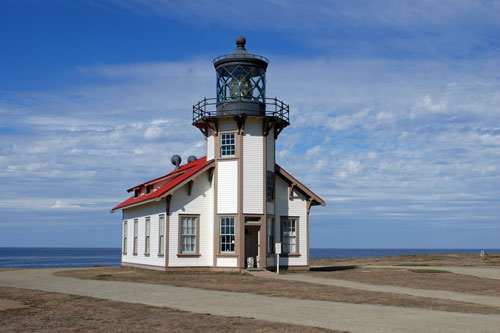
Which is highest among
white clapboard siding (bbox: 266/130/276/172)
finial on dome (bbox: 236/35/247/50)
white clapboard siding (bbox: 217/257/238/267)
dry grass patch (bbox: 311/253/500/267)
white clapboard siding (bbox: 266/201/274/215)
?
Answer: finial on dome (bbox: 236/35/247/50)

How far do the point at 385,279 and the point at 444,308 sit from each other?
9452mm

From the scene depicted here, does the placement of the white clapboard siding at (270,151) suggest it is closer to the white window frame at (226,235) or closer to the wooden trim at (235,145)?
the wooden trim at (235,145)

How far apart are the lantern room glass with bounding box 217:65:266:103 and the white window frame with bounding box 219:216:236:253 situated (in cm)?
598

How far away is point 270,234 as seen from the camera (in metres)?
28.9

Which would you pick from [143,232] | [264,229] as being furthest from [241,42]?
[143,232]

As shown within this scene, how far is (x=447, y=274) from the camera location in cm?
2606

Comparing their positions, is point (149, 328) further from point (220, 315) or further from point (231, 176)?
point (231, 176)

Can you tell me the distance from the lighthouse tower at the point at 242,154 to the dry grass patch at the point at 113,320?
12.9 meters

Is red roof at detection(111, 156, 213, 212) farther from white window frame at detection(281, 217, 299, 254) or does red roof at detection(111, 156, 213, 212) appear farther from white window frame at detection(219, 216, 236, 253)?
white window frame at detection(281, 217, 299, 254)

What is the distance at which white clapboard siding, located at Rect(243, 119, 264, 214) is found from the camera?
2761cm

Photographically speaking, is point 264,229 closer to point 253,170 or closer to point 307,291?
point 253,170

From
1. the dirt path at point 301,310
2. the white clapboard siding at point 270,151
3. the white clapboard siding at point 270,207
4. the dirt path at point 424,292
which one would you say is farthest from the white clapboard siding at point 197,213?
the dirt path at point 301,310

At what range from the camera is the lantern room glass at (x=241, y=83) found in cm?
2845

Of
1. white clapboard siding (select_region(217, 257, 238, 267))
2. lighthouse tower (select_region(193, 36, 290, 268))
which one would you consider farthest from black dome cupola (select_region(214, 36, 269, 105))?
white clapboard siding (select_region(217, 257, 238, 267))
